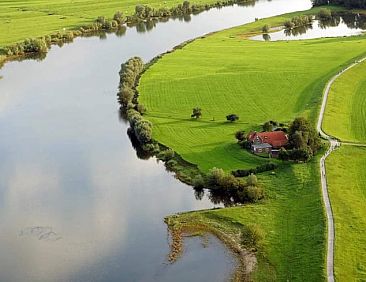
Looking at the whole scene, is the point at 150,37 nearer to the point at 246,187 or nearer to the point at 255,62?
the point at 255,62

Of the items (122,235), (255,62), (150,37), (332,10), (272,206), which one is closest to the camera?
(122,235)

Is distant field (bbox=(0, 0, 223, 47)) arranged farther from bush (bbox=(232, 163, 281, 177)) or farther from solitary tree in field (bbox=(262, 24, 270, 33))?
bush (bbox=(232, 163, 281, 177))

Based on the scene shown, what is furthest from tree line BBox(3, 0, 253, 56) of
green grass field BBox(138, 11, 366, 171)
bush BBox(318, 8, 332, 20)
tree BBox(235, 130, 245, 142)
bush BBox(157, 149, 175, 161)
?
tree BBox(235, 130, 245, 142)

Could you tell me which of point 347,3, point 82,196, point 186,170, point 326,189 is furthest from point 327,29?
point 82,196

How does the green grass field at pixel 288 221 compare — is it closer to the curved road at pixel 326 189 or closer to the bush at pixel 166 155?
the curved road at pixel 326 189

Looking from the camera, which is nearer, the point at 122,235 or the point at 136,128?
the point at 122,235

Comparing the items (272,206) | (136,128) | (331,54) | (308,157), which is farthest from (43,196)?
(331,54)
